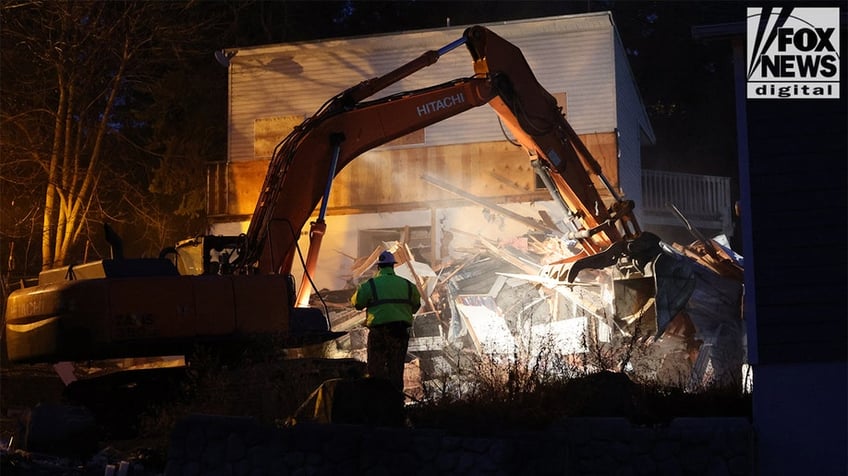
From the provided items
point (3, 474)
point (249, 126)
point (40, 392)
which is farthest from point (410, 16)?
point (3, 474)

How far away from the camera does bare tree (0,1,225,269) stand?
77.9 feet

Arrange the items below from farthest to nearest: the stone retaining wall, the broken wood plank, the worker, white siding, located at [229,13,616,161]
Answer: white siding, located at [229,13,616,161] < the broken wood plank < the worker < the stone retaining wall

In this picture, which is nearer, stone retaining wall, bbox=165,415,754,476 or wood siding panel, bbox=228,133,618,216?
stone retaining wall, bbox=165,415,754,476

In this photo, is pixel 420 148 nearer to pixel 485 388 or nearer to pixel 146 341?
pixel 146 341

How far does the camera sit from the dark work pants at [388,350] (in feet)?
36.7

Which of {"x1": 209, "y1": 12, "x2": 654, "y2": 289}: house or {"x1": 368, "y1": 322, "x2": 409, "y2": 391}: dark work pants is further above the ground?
{"x1": 209, "y1": 12, "x2": 654, "y2": 289}: house

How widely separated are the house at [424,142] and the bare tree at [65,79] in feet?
8.63

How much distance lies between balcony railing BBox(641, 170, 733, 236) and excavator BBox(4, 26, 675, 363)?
505 inches

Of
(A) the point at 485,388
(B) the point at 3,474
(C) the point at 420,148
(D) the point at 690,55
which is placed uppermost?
(D) the point at 690,55

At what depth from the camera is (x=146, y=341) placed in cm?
1220

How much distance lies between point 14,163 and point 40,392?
8257 millimetres

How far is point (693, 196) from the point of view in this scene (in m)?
29.4

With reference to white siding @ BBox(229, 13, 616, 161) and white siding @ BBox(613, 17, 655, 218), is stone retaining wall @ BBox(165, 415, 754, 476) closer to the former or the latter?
white siding @ BBox(613, 17, 655, 218)

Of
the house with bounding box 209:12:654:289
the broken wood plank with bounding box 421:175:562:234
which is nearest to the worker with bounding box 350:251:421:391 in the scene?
the broken wood plank with bounding box 421:175:562:234
